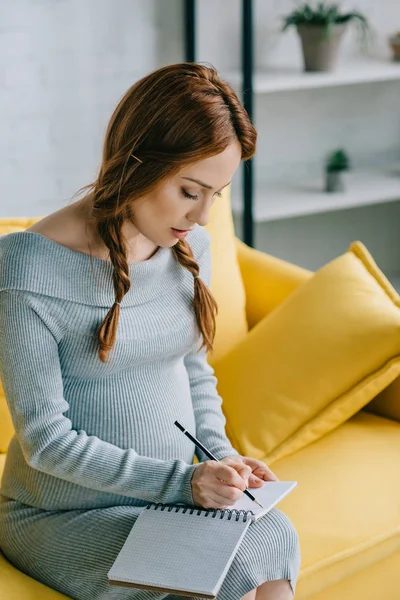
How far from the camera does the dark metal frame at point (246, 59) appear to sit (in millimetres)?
2803

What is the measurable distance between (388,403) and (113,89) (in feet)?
4.99

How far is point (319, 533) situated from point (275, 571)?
10.7 inches

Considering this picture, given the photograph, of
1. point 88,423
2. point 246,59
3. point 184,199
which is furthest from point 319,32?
point 88,423

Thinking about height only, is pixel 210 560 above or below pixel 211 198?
below

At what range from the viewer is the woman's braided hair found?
4.19ft

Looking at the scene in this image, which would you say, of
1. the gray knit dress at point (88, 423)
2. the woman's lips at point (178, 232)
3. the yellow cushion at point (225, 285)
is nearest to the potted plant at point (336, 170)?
the yellow cushion at point (225, 285)

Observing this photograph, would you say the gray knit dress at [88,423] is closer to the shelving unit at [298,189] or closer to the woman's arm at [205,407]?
the woman's arm at [205,407]

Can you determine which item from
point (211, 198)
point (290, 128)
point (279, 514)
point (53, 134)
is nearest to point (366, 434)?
point (279, 514)

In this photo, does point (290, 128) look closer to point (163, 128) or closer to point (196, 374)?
point (196, 374)

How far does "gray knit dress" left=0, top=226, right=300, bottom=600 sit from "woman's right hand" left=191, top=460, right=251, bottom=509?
2 centimetres

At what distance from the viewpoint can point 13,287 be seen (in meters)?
1.30

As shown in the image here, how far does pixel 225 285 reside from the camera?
2.06m

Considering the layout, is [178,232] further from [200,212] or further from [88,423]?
[88,423]

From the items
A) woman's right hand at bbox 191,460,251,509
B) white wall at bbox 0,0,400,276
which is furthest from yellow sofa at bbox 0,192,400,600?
white wall at bbox 0,0,400,276
